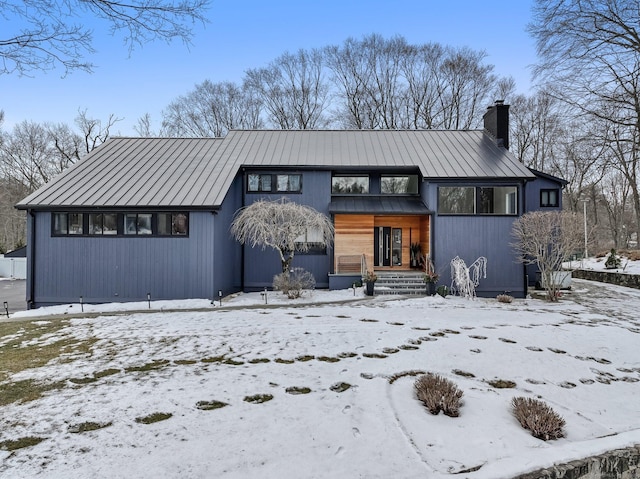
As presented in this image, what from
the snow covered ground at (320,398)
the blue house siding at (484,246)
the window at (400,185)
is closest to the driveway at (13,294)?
the snow covered ground at (320,398)

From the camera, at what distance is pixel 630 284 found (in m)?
14.6

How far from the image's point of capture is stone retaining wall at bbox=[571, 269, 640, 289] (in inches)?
568

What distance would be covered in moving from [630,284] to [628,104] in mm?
8743

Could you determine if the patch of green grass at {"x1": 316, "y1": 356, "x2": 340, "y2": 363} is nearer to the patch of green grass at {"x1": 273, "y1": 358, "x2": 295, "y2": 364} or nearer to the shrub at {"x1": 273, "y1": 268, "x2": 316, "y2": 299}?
the patch of green grass at {"x1": 273, "y1": 358, "x2": 295, "y2": 364}

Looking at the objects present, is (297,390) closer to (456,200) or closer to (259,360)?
(259,360)

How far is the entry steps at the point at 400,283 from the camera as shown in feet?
38.6

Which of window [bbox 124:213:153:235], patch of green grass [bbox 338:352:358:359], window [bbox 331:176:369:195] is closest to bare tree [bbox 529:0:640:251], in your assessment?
window [bbox 331:176:369:195]

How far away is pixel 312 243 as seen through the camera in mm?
12938

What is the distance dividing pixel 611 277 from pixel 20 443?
20.6 m

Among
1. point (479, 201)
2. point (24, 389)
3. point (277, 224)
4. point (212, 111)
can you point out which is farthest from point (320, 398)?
point (212, 111)

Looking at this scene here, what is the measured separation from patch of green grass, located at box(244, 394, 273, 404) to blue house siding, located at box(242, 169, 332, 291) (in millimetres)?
8444

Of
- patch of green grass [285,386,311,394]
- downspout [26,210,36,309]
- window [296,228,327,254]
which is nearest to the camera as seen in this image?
patch of green grass [285,386,311,394]

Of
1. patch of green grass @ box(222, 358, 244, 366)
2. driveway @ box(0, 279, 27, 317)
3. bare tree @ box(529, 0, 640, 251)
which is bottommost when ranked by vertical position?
driveway @ box(0, 279, 27, 317)

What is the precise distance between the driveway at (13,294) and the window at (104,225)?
3388 mm
